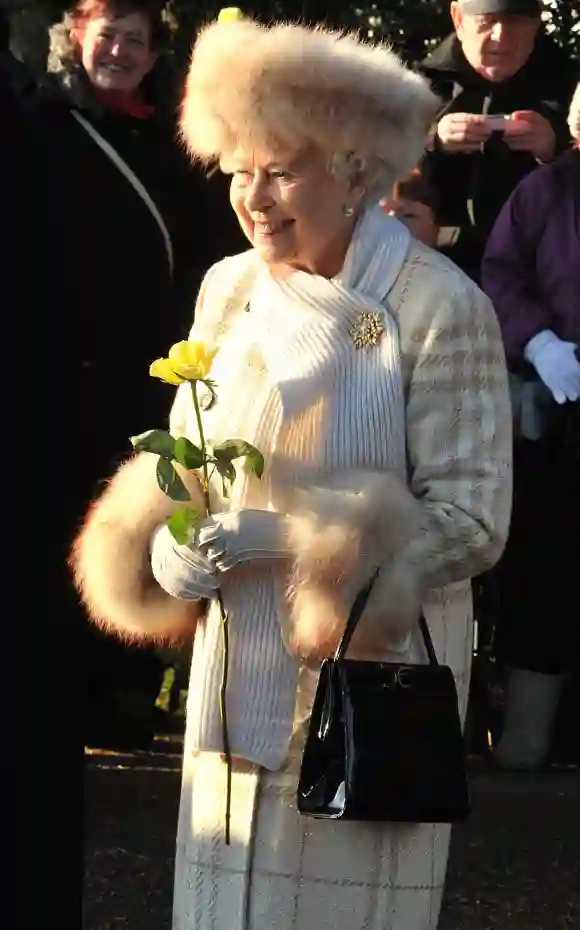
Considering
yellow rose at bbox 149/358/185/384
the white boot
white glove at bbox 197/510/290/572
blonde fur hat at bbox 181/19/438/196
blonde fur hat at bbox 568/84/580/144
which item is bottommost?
the white boot

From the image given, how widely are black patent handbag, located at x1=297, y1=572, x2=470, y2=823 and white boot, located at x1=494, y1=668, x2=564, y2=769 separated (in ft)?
7.52

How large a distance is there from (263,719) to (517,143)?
2621 millimetres

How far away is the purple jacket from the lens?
456cm

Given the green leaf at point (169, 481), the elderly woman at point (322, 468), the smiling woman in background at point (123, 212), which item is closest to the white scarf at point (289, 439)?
the elderly woman at point (322, 468)

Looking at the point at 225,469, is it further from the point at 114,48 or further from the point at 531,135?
the point at 531,135

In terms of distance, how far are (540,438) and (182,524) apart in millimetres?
2212

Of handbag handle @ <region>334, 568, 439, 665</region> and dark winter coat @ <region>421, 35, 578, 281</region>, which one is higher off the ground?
dark winter coat @ <region>421, 35, 578, 281</region>

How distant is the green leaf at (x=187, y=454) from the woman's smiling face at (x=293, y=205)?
35 centimetres

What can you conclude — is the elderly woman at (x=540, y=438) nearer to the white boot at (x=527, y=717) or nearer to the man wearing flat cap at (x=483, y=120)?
the white boot at (x=527, y=717)

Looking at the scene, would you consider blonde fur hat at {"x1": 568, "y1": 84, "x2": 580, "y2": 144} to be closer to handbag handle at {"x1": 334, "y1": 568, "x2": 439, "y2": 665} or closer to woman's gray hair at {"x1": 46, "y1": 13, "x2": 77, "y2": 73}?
woman's gray hair at {"x1": 46, "y1": 13, "x2": 77, "y2": 73}

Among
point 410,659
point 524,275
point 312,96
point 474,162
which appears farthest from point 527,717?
point 312,96

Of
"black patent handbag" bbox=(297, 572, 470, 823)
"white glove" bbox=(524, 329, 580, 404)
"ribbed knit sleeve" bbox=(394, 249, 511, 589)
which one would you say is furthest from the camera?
"white glove" bbox=(524, 329, 580, 404)

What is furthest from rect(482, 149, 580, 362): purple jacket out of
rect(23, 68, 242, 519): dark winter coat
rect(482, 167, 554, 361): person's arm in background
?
rect(23, 68, 242, 519): dark winter coat

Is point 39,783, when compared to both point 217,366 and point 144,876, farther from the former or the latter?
point 144,876
